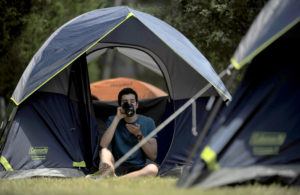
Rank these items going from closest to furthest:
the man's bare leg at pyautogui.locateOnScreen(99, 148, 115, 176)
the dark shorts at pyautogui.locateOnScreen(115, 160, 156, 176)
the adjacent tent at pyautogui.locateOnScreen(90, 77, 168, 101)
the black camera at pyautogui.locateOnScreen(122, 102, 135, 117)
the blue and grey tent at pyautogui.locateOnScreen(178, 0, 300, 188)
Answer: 1. the blue and grey tent at pyautogui.locateOnScreen(178, 0, 300, 188)
2. the man's bare leg at pyautogui.locateOnScreen(99, 148, 115, 176)
3. the black camera at pyautogui.locateOnScreen(122, 102, 135, 117)
4. the dark shorts at pyautogui.locateOnScreen(115, 160, 156, 176)
5. the adjacent tent at pyautogui.locateOnScreen(90, 77, 168, 101)

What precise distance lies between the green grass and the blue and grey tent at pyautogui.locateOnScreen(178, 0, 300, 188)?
0.43 ft

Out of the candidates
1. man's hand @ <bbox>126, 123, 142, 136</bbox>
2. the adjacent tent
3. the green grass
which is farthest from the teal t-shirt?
the adjacent tent

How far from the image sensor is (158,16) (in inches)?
290

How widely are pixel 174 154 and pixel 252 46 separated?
186 centimetres

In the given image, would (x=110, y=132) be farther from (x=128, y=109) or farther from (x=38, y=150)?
(x=38, y=150)

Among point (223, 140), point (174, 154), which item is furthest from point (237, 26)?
point (223, 140)

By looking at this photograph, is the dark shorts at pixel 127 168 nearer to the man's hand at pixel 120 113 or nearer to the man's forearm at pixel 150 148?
the man's forearm at pixel 150 148

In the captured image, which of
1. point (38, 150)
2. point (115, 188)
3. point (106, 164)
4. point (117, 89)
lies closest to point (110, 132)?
point (106, 164)

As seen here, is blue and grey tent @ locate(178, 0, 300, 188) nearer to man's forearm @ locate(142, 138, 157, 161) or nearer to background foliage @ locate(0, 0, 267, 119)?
man's forearm @ locate(142, 138, 157, 161)

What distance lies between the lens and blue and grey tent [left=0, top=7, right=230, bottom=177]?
4316 millimetres

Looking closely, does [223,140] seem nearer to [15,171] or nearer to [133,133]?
[133,133]

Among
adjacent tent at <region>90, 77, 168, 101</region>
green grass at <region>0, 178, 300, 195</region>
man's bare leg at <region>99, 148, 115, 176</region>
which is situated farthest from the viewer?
adjacent tent at <region>90, 77, 168, 101</region>

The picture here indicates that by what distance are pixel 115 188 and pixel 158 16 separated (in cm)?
448

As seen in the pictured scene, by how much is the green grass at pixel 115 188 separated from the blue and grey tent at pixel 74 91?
0.35m
